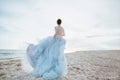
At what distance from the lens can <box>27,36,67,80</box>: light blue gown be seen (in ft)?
27.6

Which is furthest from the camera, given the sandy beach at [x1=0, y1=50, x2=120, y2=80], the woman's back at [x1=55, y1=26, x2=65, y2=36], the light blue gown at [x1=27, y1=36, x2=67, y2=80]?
the sandy beach at [x1=0, y1=50, x2=120, y2=80]

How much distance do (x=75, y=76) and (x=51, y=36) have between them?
2170mm

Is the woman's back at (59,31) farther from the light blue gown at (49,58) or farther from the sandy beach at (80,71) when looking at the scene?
the sandy beach at (80,71)

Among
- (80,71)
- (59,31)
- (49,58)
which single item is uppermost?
(59,31)

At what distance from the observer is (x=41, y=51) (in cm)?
881

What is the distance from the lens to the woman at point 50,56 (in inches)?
332

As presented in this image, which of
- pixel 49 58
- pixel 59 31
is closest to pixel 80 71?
pixel 49 58

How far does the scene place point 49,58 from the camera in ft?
28.3

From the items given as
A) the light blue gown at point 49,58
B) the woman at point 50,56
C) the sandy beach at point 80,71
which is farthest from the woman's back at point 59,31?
the sandy beach at point 80,71

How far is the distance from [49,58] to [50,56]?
0.09 metres

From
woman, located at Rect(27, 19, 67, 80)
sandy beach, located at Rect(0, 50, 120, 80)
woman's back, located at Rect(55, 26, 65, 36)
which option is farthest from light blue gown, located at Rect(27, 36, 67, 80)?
sandy beach, located at Rect(0, 50, 120, 80)

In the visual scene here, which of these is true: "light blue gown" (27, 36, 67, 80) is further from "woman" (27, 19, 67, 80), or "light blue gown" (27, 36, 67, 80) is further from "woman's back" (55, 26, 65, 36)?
"woman's back" (55, 26, 65, 36)

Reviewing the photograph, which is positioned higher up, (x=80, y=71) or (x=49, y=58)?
(x=49, y=58)

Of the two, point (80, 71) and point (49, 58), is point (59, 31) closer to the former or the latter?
point (49, 58)
